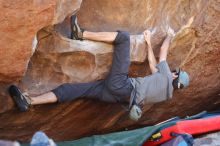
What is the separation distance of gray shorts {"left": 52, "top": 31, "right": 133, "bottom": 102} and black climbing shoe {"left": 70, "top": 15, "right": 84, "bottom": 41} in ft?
1.06

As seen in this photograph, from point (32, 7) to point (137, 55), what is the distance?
1.39m

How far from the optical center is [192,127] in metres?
4.54

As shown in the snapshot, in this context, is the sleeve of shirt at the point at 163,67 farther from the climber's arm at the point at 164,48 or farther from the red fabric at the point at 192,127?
the red fabric at the point at 192,127

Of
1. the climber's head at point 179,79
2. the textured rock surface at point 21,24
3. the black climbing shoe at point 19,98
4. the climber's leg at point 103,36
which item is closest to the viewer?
Result: the textured rock surface at point 21,24

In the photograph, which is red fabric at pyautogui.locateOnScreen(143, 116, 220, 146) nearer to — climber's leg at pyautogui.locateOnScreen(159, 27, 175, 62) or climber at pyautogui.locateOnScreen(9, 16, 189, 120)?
climber at pyautogui.locateOnScreen(9, 16, 189, 120)

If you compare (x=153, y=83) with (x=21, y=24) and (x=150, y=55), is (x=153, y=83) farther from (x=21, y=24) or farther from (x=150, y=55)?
(x=21, y=24)

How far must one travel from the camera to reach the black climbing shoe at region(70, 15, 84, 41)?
401 centimetres

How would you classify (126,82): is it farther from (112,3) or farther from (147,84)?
(112,3)

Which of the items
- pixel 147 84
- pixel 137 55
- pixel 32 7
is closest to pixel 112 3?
pixel 137 55

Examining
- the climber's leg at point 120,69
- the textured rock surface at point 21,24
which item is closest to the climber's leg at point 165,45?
the climber's leg at point 120,69

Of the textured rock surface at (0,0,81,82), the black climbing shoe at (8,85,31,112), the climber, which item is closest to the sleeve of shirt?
the climber

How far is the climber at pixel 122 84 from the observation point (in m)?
4.15

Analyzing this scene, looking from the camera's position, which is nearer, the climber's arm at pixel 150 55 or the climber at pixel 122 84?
the climber at pixel 122 84

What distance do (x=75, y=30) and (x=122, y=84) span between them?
68 cm
